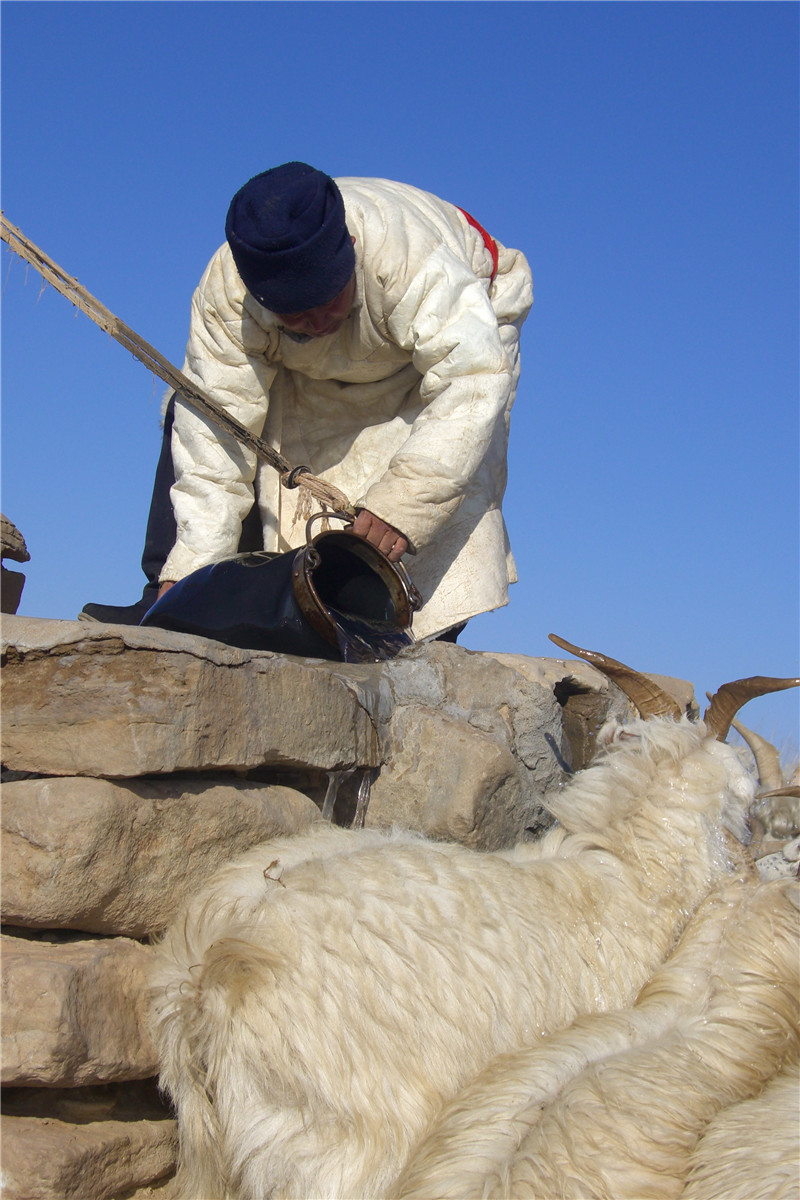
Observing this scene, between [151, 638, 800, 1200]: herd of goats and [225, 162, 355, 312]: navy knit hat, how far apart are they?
7.01ft

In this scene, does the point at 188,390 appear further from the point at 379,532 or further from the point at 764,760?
the point at 764,760

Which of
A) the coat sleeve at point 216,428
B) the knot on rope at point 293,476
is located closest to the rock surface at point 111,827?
the knot on rope at point 293,476

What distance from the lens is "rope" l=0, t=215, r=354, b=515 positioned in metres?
4.08

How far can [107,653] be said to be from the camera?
2.27 meters

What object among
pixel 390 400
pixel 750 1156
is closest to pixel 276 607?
pixel 390 400

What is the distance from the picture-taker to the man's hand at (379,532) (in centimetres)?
377

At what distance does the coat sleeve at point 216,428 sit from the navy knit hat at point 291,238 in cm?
34

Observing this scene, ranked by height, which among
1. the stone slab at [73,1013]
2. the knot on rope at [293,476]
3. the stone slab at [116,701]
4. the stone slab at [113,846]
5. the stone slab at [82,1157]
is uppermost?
the knot on rope at [293,476]

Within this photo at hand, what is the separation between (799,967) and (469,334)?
2.57 metres

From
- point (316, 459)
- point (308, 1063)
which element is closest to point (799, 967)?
point (308, 1063)

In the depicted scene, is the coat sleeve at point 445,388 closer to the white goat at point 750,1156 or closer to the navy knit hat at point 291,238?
the navy knit hat at point 291,238

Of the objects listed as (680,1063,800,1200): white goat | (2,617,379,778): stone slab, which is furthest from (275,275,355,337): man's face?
(680,1063,800,1200): white goat

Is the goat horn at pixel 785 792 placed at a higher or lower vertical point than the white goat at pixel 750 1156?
higher

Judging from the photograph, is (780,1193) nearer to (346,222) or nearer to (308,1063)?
(308,1063)
